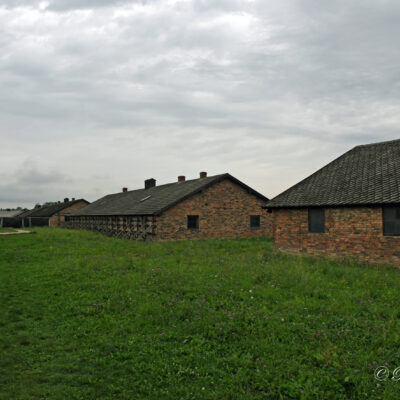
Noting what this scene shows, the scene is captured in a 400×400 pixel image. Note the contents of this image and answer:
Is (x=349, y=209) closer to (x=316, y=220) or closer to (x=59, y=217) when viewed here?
(x=316, y=220)

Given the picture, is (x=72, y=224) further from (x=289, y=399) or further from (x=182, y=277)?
(x=289, y=399)

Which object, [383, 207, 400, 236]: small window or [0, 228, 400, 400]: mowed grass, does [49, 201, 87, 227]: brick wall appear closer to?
[0, 228, 400, 400]: mowed grass

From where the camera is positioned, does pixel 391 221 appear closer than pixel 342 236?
Yes

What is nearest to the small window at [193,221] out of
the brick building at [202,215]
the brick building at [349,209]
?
the brick building at [202,215]

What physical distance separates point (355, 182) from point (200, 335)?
12.7 meters

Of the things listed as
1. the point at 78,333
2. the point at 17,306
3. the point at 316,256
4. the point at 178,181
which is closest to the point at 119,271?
the point at 17,306

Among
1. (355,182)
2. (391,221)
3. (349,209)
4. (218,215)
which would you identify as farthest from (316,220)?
(218,215)

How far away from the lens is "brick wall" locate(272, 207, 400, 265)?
1348cm

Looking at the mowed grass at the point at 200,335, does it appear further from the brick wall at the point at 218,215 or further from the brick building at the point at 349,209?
the brick wall at the point at 218,215

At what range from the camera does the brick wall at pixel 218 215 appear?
24219 millimetres

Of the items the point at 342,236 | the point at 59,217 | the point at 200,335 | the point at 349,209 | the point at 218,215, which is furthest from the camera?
the point at 59,217

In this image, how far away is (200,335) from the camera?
6266 mm

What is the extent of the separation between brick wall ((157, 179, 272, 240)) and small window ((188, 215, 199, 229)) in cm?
25

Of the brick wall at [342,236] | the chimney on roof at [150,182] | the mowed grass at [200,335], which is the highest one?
the chimney on roof at [150,182]
